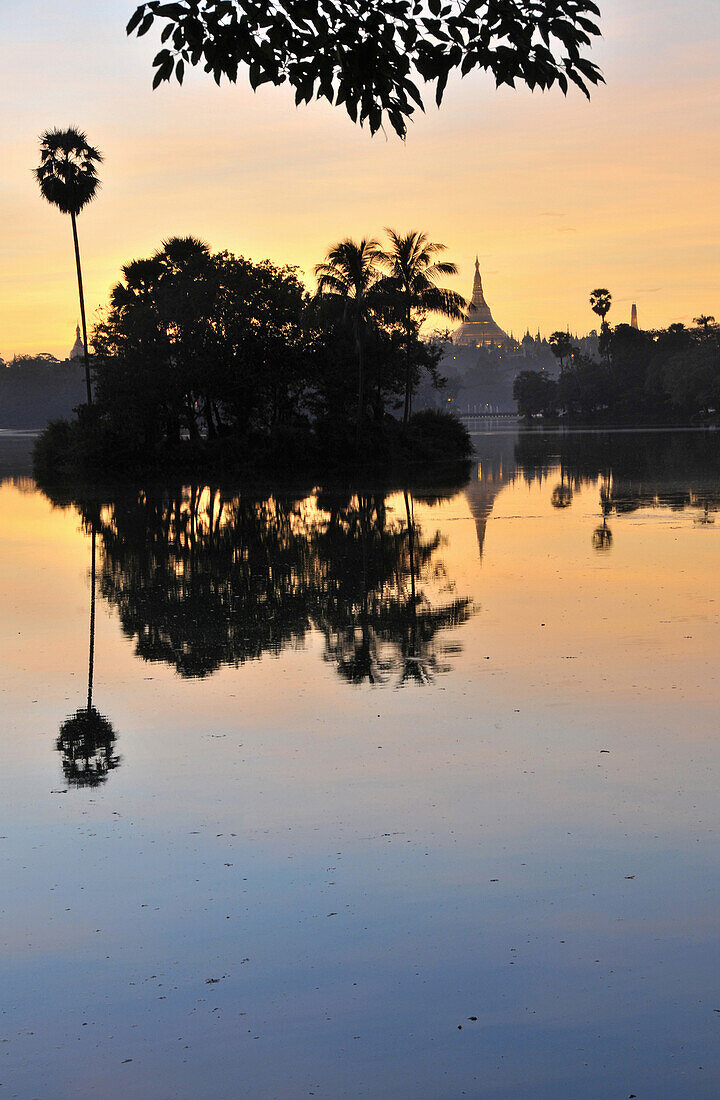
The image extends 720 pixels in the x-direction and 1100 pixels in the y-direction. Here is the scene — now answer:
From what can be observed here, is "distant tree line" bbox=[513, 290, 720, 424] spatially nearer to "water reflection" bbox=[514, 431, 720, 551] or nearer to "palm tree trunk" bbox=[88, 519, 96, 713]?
"water reflection" bbox=[514, 431, 720, 551]

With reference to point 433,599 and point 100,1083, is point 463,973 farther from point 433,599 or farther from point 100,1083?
point 433,599

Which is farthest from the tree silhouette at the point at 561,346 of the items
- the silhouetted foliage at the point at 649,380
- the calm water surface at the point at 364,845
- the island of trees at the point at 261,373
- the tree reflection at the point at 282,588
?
the calm water surface at the point at 364,845

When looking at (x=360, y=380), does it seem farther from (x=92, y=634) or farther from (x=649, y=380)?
(x=649, y=380)

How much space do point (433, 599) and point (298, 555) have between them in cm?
536

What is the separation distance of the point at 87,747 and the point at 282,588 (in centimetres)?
755

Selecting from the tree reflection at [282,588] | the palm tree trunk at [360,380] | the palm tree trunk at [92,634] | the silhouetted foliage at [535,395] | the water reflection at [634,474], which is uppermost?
the silhouetted foliage at [535,395]

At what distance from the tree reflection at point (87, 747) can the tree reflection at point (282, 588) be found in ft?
5.55

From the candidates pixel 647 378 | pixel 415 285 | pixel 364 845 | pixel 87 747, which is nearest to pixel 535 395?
pixel 647 378

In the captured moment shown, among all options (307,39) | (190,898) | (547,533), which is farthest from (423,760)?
(547,533)

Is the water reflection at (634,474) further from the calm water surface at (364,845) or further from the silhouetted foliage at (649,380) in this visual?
the silhouetted foliage at (649,380)

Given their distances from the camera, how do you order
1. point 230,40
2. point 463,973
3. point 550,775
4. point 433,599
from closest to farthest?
point 463,973
point 230,40
point 550,775
point 433,599

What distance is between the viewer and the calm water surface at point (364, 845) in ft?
14.5

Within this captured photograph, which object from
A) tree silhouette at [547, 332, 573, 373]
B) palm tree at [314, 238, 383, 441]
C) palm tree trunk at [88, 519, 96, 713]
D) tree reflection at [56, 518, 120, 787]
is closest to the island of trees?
palm tree at [314, 238, 383, 441]

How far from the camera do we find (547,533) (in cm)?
2211
